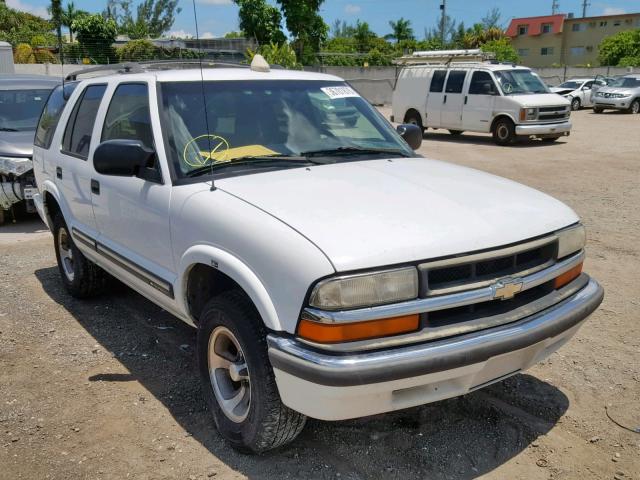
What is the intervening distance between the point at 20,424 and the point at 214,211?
1.75 metres

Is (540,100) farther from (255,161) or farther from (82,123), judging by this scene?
(255,161)

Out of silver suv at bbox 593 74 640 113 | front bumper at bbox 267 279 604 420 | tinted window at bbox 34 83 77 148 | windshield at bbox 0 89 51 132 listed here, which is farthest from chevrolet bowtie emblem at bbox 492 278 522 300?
silver suv at bbox 593 74 640 113

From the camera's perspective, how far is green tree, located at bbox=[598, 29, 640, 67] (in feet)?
167

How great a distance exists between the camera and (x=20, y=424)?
359 cm

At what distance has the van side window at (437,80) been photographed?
17.9 meters

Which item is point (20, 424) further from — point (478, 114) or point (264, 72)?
point (478, 114)

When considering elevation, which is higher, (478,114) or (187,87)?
(187,87)

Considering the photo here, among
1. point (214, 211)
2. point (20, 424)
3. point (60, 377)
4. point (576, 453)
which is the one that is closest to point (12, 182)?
point (60, 377)

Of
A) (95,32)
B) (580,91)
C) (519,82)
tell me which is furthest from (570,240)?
(95,32)

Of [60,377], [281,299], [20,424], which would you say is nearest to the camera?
[281,299]

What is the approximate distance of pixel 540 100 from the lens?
16.2 metres

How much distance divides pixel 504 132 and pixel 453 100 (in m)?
1.93

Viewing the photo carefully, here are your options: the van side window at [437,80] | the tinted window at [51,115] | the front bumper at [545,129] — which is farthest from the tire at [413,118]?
the tinted window at [51,115]

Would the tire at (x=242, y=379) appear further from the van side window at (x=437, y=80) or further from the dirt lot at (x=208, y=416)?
the van side window at (x=437, y=80)
